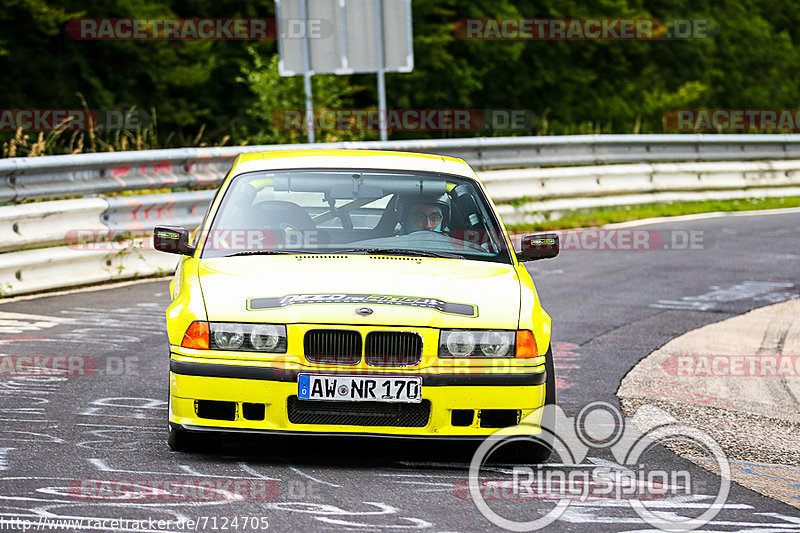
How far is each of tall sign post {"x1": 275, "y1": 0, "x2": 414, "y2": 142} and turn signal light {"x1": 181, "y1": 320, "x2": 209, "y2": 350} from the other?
13.1m

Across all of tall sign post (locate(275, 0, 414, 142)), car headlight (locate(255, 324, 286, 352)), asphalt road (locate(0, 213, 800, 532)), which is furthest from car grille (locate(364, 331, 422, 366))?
tall sign post (locate(275, 0, 414, 142))

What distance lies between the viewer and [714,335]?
32.4 ft

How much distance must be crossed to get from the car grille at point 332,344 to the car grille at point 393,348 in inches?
2.2

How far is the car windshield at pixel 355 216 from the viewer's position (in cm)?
662

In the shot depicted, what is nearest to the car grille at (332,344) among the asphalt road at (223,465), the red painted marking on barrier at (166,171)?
the asphalt road at (223,465)

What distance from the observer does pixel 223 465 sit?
560cm

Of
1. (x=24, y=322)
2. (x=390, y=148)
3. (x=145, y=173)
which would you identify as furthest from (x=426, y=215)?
(x=390, y=148)

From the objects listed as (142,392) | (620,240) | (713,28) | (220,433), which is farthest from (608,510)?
(713,28)

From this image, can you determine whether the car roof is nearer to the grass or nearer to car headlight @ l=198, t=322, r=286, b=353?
car headlight @ l=198, t=322, r=286, b=353

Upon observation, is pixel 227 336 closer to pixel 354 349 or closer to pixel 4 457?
pixel 354 349

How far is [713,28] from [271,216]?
4848 centimetres

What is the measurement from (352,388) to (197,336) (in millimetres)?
723

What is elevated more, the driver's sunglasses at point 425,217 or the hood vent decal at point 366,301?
the driver's sunglasses at point 425,217

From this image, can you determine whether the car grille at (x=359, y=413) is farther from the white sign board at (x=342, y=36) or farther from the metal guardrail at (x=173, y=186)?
the white sign board at (x=342, y=36)
